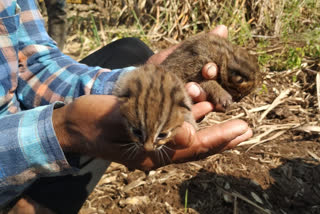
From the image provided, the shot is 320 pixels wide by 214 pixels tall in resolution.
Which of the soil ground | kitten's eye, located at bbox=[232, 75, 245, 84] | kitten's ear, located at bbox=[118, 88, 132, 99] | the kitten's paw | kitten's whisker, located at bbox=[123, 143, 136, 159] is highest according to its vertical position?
kitten's ear, located at bbox=[118, 88, 132, 99]

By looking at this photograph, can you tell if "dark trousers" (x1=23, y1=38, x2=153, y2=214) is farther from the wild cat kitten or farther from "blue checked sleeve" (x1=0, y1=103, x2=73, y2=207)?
the wild cat kitten

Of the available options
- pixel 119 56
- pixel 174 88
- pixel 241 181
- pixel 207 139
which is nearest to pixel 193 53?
pixel 119 56

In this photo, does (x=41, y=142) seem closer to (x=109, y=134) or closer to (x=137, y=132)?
(x=109, y=134)

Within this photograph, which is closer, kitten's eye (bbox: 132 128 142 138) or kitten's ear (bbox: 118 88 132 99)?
kitten's eye (bbox: 132 128 142 138)

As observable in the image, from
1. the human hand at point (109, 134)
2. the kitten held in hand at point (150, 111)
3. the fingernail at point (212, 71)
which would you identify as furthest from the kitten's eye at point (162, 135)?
the fingernail at point (212, 71)

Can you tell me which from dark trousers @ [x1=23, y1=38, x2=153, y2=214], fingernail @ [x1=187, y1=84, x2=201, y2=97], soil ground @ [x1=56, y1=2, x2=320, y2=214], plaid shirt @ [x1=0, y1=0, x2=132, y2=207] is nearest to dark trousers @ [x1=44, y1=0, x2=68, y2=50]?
plaid shirt @ [x1=0, y1=0, x2=132, y2=207]
